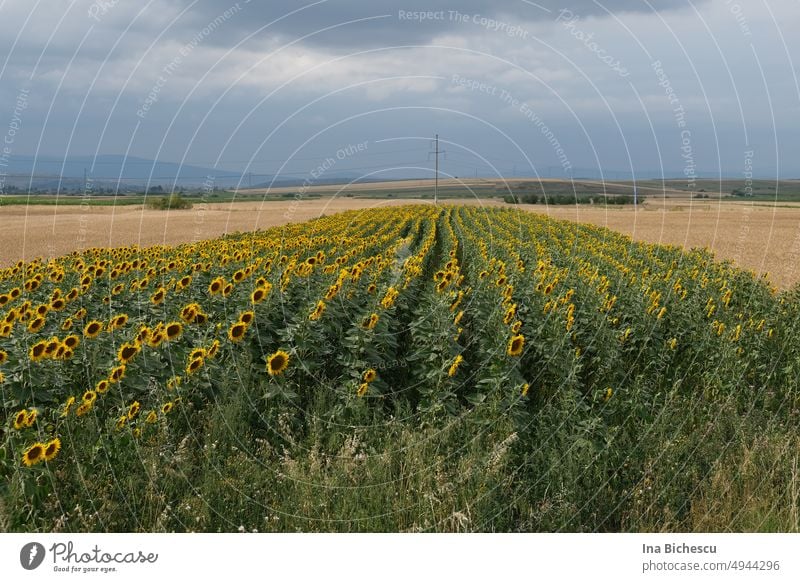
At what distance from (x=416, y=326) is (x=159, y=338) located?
326 centimetres

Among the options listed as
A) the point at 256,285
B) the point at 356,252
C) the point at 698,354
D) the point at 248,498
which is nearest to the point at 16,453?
the point at 248,498

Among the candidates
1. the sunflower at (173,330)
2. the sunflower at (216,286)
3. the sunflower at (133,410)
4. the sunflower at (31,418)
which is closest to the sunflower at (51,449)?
the sunflower at (31,418)

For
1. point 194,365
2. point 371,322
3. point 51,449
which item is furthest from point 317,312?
point 51,449

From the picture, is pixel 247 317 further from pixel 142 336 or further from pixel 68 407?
pixel 68 407

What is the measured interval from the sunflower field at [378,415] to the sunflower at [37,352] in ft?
0.12

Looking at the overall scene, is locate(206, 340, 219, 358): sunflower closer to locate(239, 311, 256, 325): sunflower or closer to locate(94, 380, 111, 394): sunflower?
locate(239, 311, 256, 325): sunflower

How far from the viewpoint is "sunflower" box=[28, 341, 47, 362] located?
6.35m

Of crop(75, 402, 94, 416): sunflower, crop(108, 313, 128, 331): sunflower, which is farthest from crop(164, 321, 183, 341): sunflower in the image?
crop(75, 402, 94, 416): sunflower

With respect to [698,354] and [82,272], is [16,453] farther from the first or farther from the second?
[698,354]

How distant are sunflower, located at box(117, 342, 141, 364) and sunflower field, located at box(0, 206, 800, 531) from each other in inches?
2.0

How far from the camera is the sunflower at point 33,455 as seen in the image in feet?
16.1

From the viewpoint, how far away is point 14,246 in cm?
3522

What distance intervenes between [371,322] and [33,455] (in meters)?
3.99
